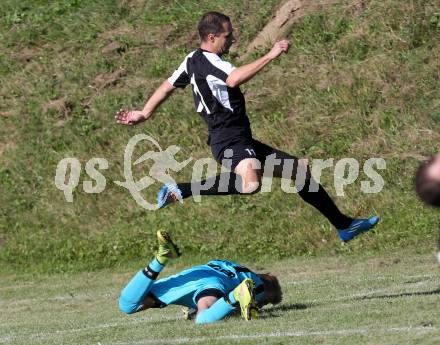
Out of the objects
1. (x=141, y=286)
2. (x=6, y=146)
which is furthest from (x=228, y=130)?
(x=6, y=146)

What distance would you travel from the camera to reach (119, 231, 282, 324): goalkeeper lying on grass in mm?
9109

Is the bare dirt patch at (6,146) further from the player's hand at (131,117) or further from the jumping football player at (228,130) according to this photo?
the jumping football player at (228,130)

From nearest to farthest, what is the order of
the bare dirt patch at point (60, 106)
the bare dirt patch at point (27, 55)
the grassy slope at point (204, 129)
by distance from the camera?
the grassy slope at point (204, 129)
the bare dirt patch at point (60, 106)
the bare dirt patch at point (27, 55)

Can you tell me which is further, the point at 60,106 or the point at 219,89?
the point at 60,106

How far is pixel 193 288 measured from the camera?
9.19 meters

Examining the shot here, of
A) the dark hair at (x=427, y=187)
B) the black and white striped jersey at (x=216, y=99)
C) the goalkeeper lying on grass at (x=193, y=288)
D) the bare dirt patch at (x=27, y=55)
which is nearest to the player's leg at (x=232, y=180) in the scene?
the black and white striped jersey at (x=216, y=99)

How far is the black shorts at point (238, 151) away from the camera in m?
10.3

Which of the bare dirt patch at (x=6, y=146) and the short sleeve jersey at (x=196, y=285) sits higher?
the bare dirt patch at (x=6, y=146)

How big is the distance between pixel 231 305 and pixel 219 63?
2.45 meters

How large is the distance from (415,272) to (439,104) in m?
4.87

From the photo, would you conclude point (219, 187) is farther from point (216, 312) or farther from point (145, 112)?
point (216, 312)

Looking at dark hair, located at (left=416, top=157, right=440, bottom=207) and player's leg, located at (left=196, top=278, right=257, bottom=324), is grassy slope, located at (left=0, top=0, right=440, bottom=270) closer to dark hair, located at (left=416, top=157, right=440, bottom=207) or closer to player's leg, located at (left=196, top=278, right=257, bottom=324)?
player's leg, located at (left=196, top=278, right=257, bottom=324)

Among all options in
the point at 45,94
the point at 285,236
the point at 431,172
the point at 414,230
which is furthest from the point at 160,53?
the point at 431,172

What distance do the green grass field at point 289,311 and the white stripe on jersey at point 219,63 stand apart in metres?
2.19
